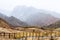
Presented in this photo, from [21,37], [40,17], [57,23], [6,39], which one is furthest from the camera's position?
[40,17]

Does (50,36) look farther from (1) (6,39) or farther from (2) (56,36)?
(1) (6,39)

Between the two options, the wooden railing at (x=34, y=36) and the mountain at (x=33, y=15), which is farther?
the mountain at (x=33, y=15)

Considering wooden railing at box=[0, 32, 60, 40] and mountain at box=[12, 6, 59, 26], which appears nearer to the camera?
wooden railing at box=[0, 32, 60, 40]

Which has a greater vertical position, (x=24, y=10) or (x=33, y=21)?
(x=24, y=10)

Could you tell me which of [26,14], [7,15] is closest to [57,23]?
[26,14]

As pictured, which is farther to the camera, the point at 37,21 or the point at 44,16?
the point at 44,16

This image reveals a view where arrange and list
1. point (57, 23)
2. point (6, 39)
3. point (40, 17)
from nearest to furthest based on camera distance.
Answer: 1. point (6, 39)
2. point (57, 23)
3. point (40, 17)

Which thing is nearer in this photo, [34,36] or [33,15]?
[34,36]
